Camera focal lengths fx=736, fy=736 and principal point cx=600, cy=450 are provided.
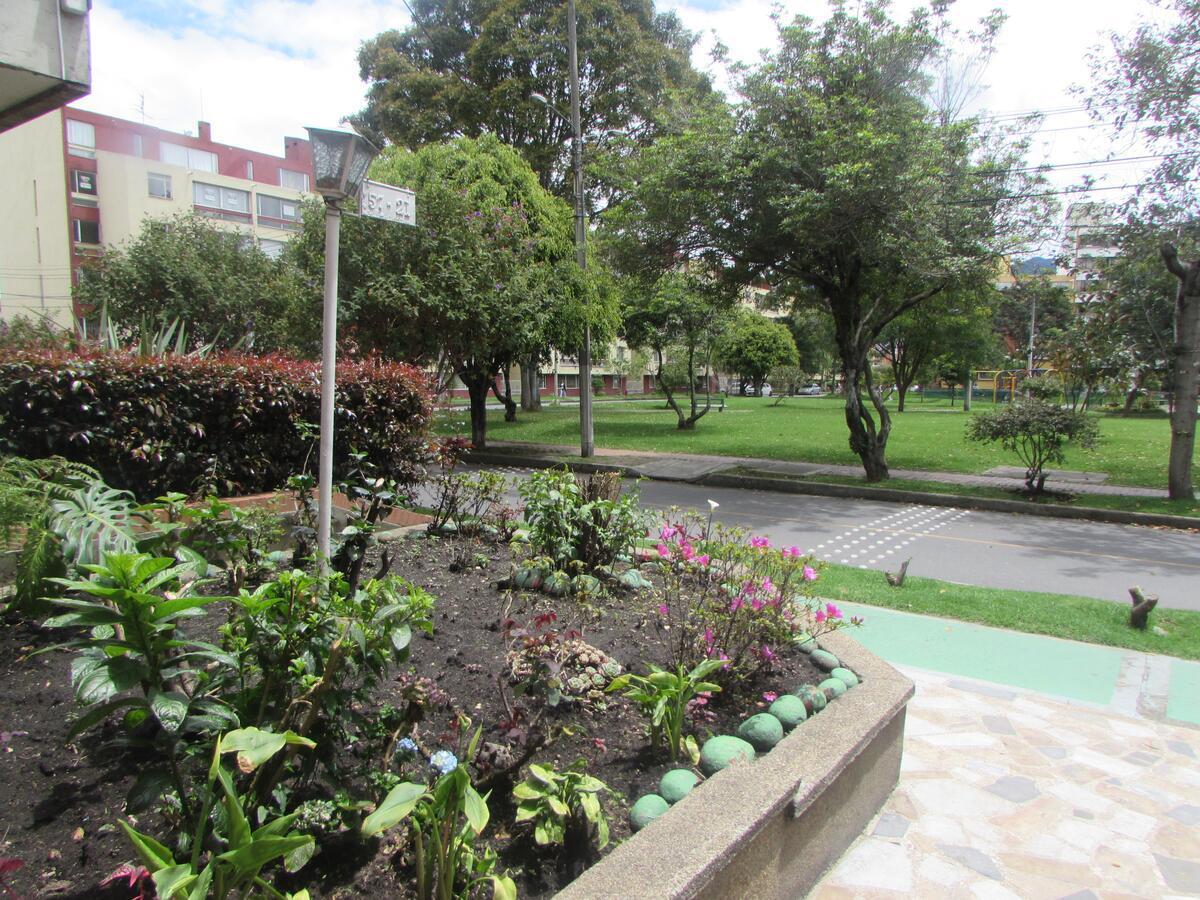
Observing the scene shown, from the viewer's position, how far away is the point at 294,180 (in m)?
51.2

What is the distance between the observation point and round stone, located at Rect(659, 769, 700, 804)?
2496mm

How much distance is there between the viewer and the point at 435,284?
1129 centimetres

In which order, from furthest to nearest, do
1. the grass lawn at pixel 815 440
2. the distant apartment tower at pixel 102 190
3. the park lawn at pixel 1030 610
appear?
the distant apartment tower at pixel 102 190 → the grass lawn at pixel 815 440 → the park lawn at pixel 1030 610

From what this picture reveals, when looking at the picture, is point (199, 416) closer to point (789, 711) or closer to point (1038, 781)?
point (789, 711)

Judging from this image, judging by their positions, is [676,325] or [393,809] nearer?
[393,809]

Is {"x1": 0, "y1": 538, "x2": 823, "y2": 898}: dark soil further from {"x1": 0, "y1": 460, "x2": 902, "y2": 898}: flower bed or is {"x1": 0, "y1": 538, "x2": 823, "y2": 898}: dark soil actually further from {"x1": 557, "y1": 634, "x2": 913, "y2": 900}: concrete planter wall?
{"x1": 557, "y1": 634, "x2": 913, "y2": 900}: concrete planter wall

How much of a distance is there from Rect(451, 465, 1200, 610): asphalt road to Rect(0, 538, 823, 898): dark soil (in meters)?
4.72

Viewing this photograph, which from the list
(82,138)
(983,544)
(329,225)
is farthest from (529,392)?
(82,138)

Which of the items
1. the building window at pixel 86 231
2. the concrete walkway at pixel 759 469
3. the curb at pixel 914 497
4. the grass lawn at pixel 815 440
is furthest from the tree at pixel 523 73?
the building window at pixel 86 231

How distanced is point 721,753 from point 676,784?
28cm

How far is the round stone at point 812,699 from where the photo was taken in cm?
318

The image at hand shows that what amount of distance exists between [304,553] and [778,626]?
2411 mm

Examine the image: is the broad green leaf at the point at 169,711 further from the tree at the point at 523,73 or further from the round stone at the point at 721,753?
Result: the tree at the point at 523,73

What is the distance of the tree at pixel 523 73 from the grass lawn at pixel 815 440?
25.7 feet
